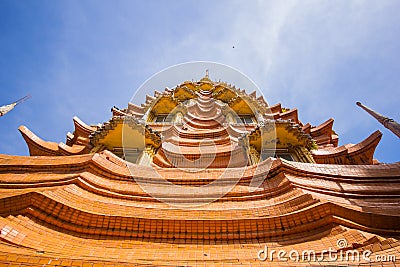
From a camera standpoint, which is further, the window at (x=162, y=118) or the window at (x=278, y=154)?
the window at (x=162, y=118)

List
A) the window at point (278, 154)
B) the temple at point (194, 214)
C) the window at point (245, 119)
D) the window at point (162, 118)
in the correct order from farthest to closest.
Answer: the window at point (245, 119) < the window at point (162, 118) < the window at point (278, 154) < the temple at point (194, 214)

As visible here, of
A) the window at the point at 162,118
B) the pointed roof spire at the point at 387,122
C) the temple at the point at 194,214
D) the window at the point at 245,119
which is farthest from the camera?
the window at the point at 245,119

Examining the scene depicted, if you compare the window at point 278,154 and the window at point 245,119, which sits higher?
the window at point 245,119

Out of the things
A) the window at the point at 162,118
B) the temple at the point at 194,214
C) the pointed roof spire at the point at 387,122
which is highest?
the window at the point at 162,118

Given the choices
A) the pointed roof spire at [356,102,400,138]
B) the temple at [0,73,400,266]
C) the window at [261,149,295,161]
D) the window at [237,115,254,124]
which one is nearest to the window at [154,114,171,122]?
the window at [237,115,254,124]

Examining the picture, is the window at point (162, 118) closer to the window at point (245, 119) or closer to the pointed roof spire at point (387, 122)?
the window at point (245, 119)

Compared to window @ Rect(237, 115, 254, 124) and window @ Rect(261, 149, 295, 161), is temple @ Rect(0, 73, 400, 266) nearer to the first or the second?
window @ Rect(261, 149, 295, 161)

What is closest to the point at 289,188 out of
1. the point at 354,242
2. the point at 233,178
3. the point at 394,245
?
the point at 233,178

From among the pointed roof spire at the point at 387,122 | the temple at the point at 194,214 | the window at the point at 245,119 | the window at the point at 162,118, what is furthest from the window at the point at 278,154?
the window at the point at 162,118

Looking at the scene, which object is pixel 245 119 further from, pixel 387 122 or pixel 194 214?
pixel 194 214

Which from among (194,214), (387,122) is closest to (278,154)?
(387,122)

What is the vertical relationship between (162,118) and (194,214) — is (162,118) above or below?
above

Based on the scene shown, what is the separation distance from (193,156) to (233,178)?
602 cm

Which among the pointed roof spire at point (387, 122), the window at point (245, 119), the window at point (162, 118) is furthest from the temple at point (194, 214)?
the window at point (245, 119)
